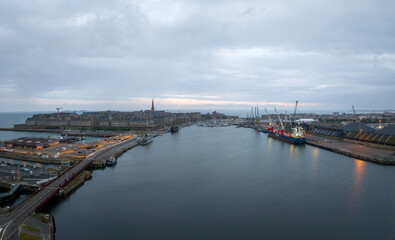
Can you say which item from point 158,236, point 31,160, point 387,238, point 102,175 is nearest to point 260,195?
point 387,238

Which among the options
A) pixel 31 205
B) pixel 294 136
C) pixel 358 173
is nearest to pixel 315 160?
pixel 358 173

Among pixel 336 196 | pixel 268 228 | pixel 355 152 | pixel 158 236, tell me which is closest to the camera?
pixel 158 236

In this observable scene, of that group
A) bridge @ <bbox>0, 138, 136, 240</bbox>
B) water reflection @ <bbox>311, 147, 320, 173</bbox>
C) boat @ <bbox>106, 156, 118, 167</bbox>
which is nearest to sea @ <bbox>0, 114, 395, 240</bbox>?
water reflection @ <bbox>311, 147, 320, 173</bbox>

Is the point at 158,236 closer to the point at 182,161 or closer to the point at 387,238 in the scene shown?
the point at 387,238

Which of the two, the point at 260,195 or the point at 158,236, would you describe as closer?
the point at 158,236

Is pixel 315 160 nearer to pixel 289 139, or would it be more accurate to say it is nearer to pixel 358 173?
pixel 358 173

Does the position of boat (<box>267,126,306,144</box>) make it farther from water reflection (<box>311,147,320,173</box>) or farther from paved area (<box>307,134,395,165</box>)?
water reflection (<box>311,147,320,173</box>)
